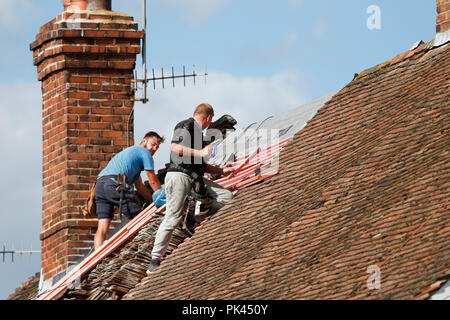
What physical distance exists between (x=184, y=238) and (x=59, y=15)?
426 centimetres

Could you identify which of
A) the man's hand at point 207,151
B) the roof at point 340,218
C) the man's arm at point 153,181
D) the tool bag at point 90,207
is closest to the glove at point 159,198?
the man's arm at point 153,181

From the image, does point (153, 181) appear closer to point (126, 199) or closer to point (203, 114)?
point (126, 199)

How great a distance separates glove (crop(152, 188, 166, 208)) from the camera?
14.4 m

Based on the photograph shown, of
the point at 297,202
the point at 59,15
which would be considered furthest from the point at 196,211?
the point at 59,15

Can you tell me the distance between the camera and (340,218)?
438 inches

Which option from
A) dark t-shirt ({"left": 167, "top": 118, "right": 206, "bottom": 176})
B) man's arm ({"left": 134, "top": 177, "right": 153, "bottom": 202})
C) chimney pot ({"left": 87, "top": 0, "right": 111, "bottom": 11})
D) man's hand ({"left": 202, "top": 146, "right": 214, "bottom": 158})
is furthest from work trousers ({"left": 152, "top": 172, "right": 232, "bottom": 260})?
chimney pot ({"left": 87, "top": 0, "right": 111, "bottom": 11})

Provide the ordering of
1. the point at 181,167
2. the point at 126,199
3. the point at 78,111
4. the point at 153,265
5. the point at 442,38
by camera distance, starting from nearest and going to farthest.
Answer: the point at 153,265, the point at 181,167, the point at 442,38, the point at 126,199, the point at 78,111

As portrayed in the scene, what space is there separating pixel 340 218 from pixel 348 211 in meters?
0.11

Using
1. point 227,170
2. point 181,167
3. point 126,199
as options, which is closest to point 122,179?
point 126,199

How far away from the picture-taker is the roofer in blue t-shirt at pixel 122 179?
48.6 ft

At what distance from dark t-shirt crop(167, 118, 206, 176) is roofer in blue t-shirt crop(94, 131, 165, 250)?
133 centimetres

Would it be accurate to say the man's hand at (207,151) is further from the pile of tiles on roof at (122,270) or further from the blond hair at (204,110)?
the pile of tiles on roof at (122,270)

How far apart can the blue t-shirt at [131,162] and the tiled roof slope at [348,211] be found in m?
1.48

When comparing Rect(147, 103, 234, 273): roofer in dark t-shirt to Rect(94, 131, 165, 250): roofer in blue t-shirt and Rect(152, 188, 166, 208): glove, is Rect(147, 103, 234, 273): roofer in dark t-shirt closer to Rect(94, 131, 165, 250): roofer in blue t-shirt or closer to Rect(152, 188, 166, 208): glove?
Rect(152, 188, 166, 208): glove
